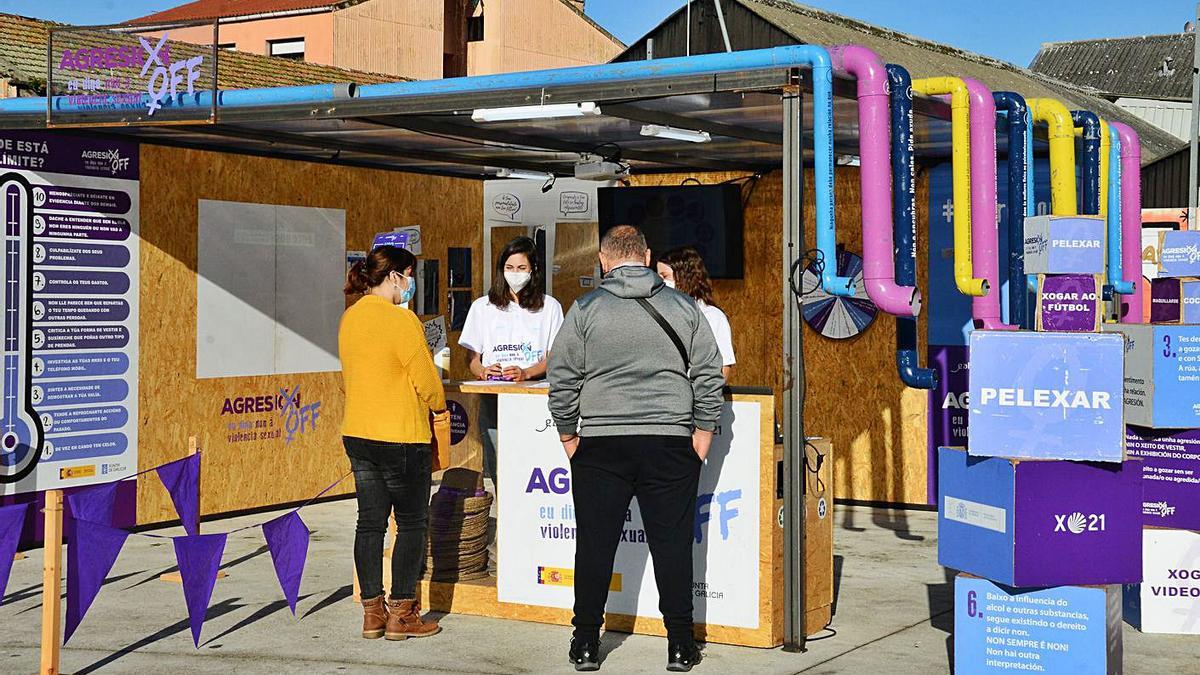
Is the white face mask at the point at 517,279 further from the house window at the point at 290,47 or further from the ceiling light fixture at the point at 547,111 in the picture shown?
the house window at the point at 290,47

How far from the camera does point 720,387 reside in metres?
5.99

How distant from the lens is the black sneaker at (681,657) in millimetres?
6062

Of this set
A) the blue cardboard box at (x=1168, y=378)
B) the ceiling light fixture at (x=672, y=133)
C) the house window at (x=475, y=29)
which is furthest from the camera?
the house window at (x=475, y=29)

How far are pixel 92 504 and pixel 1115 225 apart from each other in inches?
259

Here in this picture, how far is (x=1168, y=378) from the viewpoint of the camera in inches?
277

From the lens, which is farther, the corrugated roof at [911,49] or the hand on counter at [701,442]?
the corrugated roof at [911,49]

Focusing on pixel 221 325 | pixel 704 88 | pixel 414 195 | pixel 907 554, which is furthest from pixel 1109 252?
pixel 221 325

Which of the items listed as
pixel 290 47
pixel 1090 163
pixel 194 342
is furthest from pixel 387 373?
pixel 290 47

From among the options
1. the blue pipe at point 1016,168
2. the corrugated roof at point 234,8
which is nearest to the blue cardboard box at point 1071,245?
the blue pipe at point 1016,168

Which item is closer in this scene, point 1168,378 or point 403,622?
point 403,622

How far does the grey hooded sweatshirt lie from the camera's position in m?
5.93

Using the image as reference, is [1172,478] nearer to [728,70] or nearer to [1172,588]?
[1172,588]

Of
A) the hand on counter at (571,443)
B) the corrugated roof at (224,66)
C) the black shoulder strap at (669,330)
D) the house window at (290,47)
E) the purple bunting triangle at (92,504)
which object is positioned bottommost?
the purple bunting triangle at (92,504)

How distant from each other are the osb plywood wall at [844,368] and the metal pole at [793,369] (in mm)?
4212
